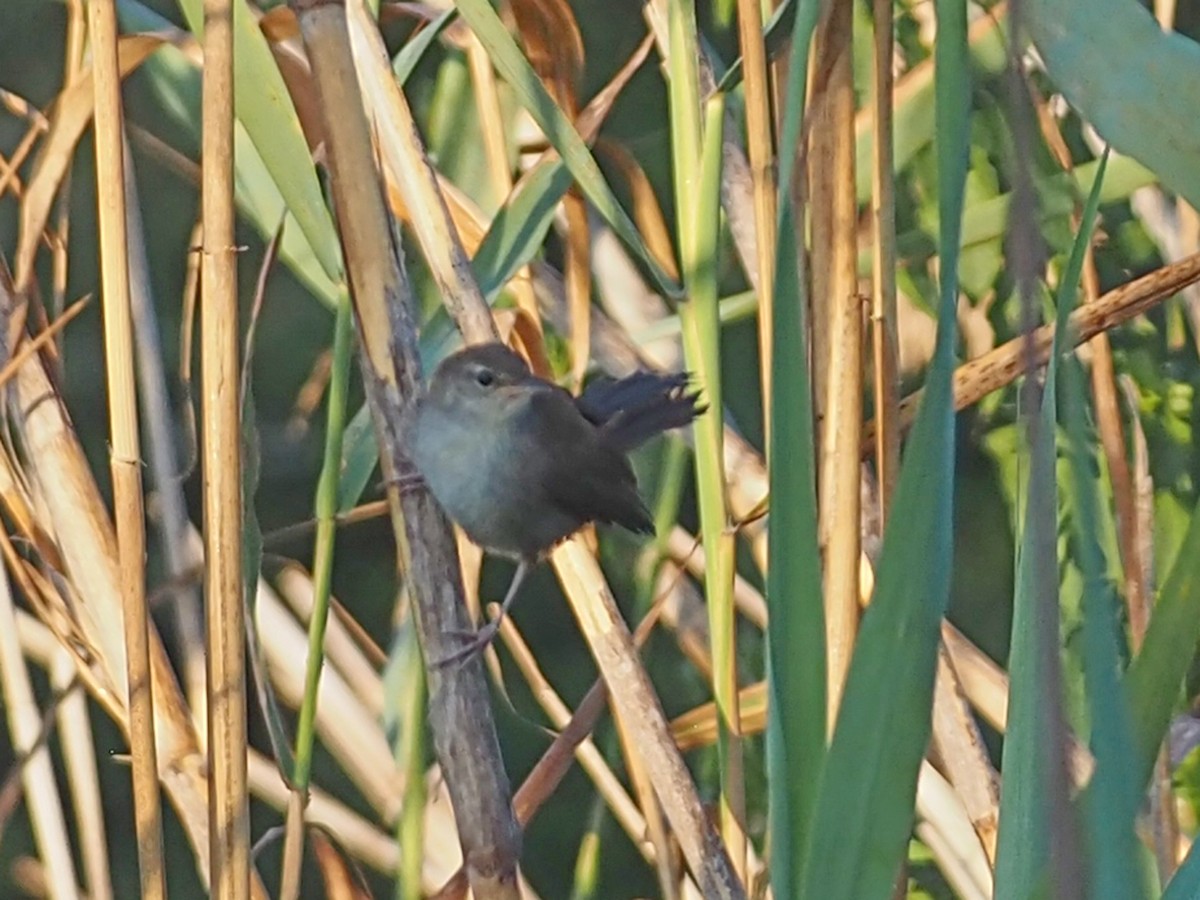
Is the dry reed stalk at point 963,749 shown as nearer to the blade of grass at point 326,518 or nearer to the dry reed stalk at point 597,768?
the dry reed stalk at point 597,768

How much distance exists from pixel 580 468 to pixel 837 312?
0.99ft

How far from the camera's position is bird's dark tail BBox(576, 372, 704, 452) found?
0.92 meters

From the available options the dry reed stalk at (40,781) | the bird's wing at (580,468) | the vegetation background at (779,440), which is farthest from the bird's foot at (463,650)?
the dry reed stalk at (40,781)

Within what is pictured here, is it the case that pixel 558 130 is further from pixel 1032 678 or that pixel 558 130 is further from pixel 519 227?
pixel 1032 678

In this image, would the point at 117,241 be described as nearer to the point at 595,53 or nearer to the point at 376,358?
the point at 376,358

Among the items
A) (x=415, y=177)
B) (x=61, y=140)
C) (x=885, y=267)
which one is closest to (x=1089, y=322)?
(x=885, y=267)

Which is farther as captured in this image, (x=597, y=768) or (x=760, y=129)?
(x=597, y=768)

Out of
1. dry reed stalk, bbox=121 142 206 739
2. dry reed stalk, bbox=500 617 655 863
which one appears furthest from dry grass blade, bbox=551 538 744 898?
dry reed stalk, bbox=121 142 206 739

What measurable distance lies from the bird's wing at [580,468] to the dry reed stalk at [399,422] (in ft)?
0.94

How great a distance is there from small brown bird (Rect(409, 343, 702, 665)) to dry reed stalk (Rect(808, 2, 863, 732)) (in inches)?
5.6

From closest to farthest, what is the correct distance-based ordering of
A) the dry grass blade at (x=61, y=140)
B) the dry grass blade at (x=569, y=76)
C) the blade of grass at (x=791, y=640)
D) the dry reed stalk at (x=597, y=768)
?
the blade of grass at (x=791, y=640) → the dry grass blade at (x=61, y=140) → the dry grass blade at (x=569, y=76) → the dry reed stalk at (x=597, y=768)

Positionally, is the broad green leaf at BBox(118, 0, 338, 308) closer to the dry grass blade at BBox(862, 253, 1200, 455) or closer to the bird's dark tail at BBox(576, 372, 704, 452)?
the bird's dark tail at BBox(576, 372, 704, 452)

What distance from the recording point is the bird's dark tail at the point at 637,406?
3.01ft

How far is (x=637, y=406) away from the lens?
38.3 inches
